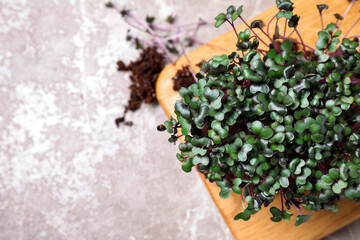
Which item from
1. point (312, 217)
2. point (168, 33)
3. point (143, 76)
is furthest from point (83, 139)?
point (312, 217)

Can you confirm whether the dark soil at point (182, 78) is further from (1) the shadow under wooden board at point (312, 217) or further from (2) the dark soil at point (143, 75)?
(2) the dark soil at point (143, 75)

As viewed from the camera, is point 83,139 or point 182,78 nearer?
point 182,78

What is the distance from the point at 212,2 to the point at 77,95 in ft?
2.78

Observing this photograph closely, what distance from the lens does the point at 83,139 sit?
1.72 meters

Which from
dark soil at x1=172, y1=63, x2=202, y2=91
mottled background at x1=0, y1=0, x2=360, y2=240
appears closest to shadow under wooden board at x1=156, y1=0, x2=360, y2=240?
dark soil at x1=172, y1=63, x2=202, y2=91

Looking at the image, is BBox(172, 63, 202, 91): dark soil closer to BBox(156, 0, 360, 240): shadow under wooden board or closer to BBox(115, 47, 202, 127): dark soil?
BBox(156, 0, 360, 240): shadow under wooden board

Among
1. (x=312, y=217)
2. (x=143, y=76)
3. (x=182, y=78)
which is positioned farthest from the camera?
(x=143, y=76)

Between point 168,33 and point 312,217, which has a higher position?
point 168,33

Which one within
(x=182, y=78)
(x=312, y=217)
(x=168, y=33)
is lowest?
(x=312, y=217)

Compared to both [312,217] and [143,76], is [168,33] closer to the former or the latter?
[143,76]

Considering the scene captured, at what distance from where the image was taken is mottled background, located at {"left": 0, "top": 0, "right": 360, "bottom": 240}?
5.54 ft

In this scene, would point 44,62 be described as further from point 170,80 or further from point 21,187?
point 170,80

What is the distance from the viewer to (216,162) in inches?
33.3

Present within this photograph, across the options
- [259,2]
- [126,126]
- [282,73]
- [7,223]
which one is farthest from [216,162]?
[7,223]
